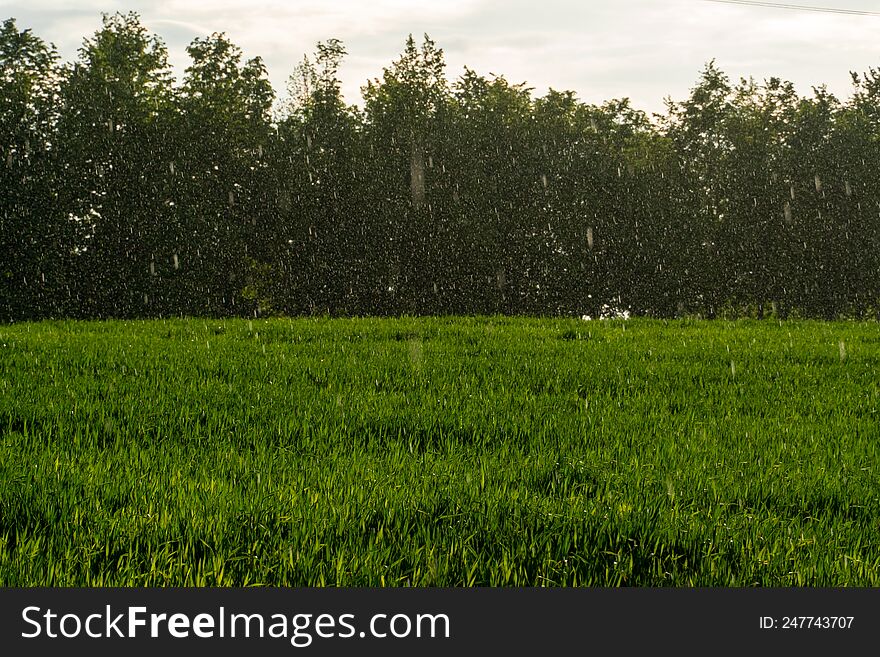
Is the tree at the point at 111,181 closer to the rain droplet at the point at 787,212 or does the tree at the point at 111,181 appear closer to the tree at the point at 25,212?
the tree at the point at 25,212

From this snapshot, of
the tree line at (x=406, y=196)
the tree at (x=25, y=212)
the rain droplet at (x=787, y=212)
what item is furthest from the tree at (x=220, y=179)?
the rain droplet at (x=787, y=212)

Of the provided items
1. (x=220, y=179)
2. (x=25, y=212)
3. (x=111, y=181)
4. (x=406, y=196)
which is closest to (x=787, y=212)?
(x=406, y=196)

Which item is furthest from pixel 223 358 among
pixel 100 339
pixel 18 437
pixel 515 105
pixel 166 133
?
pixel 515 105

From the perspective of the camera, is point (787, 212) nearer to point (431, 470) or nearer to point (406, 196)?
point (406, 196)

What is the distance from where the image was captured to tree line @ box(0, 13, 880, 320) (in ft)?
119

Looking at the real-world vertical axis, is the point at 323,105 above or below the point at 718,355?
above

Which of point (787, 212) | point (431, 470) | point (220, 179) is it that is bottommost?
point (431, 470)

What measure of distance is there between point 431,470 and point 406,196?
120 feet

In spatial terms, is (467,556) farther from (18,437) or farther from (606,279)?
(606,279)

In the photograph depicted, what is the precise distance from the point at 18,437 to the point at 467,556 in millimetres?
4042

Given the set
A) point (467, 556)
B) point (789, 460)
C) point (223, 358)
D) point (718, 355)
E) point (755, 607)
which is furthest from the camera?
point (718, 355)

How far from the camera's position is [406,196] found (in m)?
41.6

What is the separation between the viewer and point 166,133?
38.2 metres

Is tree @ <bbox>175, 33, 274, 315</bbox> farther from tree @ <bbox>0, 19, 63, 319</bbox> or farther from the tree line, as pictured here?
tree @ <bbox>0, 19, 63, 319</bbox>
